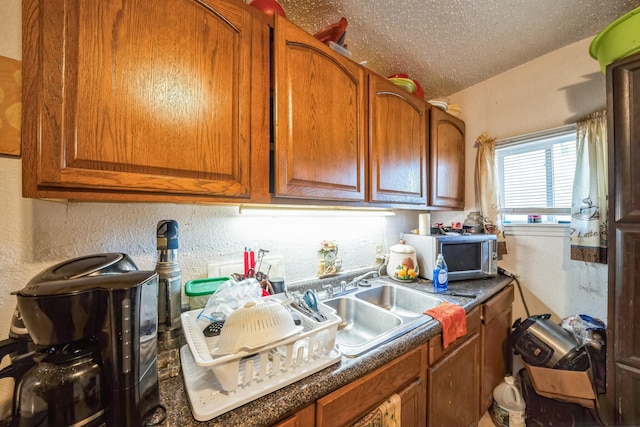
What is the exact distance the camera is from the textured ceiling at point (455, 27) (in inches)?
46.5

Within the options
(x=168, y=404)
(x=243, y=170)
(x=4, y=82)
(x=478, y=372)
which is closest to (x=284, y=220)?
(x=243, y=170)

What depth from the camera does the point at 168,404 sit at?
0.57m

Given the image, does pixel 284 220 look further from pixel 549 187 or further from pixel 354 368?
pixel 549 187

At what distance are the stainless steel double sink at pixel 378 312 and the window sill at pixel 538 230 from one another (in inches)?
37.9

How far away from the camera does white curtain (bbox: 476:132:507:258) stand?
5.75ft

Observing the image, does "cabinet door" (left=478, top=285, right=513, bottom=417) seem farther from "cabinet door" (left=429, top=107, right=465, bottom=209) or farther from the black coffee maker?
the black coffee maker

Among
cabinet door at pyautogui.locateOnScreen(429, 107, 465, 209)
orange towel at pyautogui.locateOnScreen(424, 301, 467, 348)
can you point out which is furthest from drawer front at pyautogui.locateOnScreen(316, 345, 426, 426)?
cabinet door at pyautogui.locateOnScreen(429, 107, 465, 209)

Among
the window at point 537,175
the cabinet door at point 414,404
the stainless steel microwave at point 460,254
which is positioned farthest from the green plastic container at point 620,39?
the cabinet door at point 414,404

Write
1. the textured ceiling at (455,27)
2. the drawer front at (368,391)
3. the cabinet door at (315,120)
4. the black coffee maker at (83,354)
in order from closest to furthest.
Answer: the black coffee maker at (83,354), the drawer front at (368,391), the cabinet door at (315,120), the textured ceiling at (455,27)

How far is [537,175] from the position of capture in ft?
5.51

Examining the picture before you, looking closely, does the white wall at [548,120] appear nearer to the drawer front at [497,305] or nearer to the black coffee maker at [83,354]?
the drawer front at [497,305]

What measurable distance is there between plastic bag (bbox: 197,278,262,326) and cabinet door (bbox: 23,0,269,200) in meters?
0.33

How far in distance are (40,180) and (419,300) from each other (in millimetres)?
1573

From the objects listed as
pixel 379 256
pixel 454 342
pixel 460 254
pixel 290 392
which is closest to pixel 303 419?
pixel 290 392
